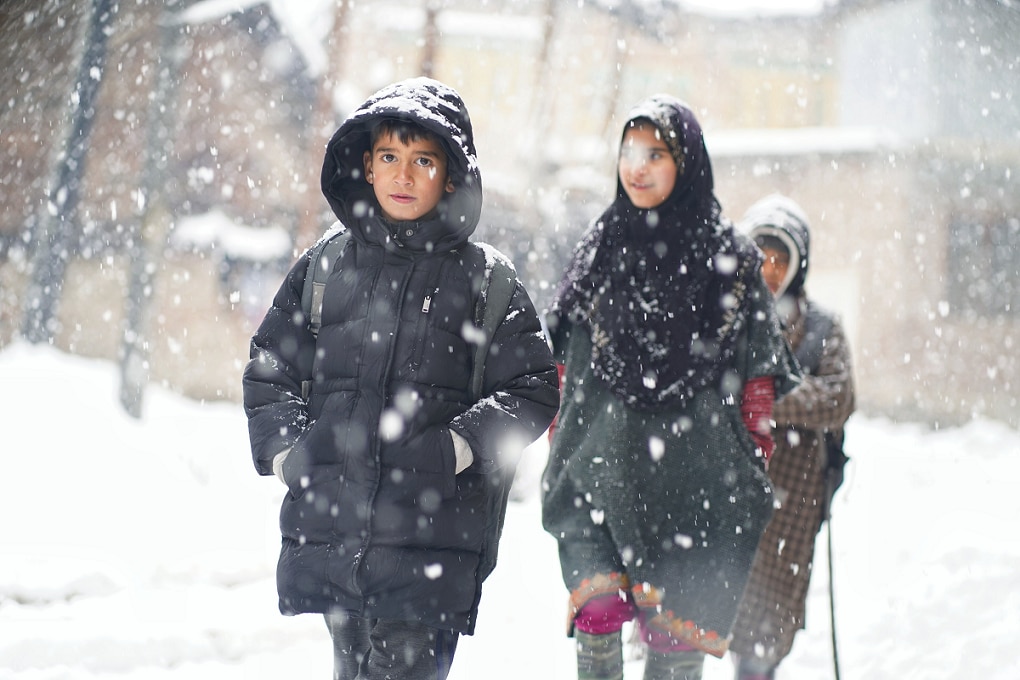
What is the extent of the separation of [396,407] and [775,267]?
2506 millimetres

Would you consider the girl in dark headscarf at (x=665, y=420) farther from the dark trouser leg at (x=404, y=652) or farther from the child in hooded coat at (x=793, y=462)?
the child in hooded coat at (x=793, y=462)

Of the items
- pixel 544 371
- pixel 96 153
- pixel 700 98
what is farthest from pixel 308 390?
pixel 700 98

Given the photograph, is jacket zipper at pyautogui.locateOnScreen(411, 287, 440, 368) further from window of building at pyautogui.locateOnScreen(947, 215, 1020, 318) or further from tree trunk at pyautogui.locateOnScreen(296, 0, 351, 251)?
window of building at pyautogui.locateOnScreen(947, 215, 1020, 318)

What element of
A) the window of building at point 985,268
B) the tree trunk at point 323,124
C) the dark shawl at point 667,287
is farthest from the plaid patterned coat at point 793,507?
the window of building at point 985,268

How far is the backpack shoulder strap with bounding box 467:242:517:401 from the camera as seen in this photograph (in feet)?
7.84

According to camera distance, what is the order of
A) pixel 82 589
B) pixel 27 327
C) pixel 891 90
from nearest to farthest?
pixel 82 589
pixel 27 327
pixel 891 90

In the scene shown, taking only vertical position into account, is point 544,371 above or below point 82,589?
above

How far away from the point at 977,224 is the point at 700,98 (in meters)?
12.8

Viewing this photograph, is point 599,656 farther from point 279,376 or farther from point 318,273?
point 318,273

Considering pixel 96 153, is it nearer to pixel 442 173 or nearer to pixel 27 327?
pixel 27 327

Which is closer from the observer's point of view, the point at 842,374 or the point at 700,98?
the point at 842,374

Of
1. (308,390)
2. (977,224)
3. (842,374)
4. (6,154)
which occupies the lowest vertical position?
(308,390)

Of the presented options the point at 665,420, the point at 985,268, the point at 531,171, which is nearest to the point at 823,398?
the point at 665,420

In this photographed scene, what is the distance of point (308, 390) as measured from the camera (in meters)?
2.46
